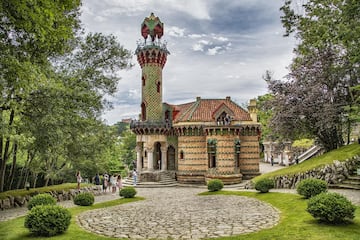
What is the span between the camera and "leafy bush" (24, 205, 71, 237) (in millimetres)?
9570

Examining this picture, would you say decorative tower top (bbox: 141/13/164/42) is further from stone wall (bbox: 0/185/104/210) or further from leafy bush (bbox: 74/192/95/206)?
leafy bush (bbox: 74/192/95/206)

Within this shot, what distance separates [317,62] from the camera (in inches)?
867

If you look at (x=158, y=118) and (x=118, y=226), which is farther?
(x=158, y=118)

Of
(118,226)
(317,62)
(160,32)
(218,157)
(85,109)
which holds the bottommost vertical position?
(118,226)

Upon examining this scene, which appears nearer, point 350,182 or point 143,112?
point 350,182

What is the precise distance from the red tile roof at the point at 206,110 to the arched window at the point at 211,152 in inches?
106

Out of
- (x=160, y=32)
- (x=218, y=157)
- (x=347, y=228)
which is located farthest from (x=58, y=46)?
(x=160, y=32)

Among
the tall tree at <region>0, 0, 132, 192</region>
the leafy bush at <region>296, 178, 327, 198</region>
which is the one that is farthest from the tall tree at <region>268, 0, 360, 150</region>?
the tall tree at <region>0, 0, 132, 192</region>

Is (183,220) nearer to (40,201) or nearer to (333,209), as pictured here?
(333,209)

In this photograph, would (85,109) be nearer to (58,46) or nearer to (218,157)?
(58,46)

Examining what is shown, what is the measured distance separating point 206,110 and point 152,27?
11850 mm

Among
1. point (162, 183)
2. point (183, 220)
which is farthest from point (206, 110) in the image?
point (183, 220)

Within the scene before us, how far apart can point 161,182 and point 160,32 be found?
58.5ft

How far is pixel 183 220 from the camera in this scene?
40.3ft
